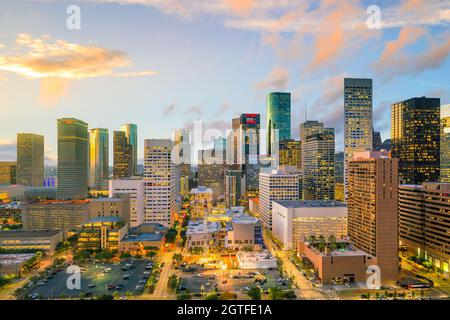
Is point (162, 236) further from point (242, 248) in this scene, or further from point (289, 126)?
point (289, 126)

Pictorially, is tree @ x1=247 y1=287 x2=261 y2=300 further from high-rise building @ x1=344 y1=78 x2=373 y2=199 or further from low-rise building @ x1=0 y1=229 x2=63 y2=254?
high-rise building @ x1=344 y1=78 x2=373 y2=199

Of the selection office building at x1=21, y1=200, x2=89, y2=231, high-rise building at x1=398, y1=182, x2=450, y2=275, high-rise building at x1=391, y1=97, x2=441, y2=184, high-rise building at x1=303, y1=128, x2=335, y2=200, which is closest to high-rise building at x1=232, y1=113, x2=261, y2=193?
high-rise building at x1=303, y1=128, x2=335, y2=200

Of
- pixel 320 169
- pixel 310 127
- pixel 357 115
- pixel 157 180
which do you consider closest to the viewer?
pixel 157 180

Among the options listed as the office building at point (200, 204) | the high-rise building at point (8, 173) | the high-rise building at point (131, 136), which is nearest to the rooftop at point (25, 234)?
the office building at point (200, 204)

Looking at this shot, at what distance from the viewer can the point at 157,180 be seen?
73.2 ft

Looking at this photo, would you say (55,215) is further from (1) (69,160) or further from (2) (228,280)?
(1) (69,160)

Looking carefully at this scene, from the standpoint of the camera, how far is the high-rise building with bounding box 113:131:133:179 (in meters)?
51.8

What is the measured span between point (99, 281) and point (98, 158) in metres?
47.3

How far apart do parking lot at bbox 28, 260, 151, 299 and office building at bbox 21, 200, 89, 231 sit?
796 cm

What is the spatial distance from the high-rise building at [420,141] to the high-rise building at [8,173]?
154ft

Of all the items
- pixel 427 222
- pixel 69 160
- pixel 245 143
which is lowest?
pixel 427 222

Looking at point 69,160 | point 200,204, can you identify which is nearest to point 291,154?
point 200,204

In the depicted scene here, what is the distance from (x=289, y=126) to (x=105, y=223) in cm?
4304
